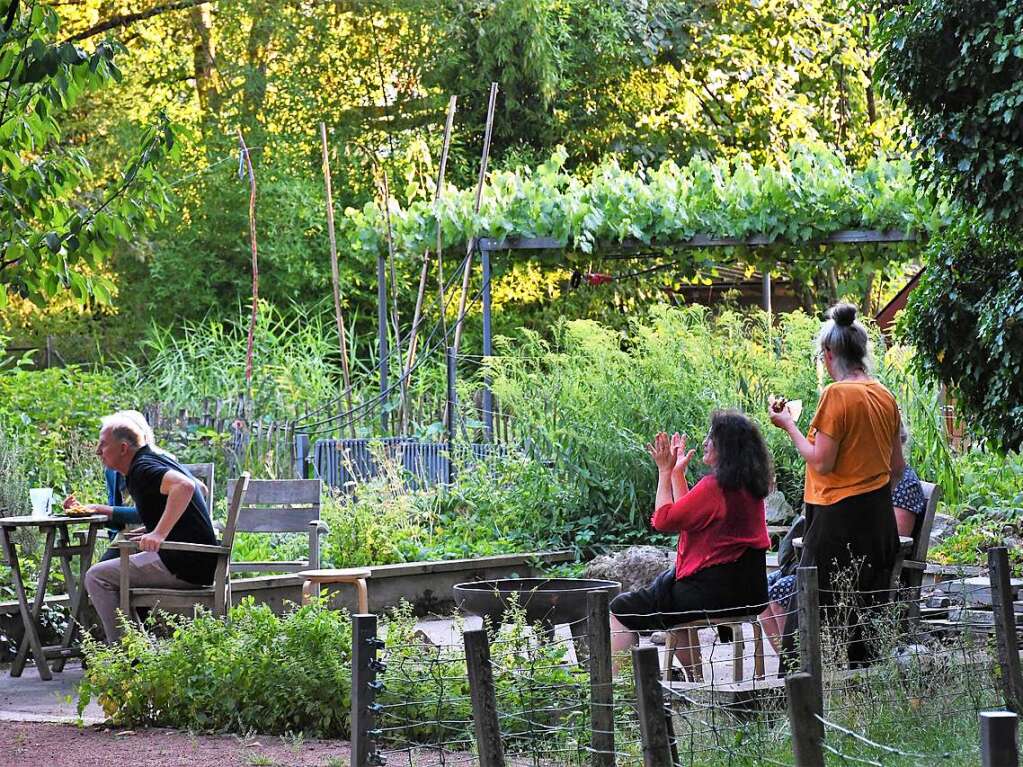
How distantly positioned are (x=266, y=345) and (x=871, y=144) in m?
12.3

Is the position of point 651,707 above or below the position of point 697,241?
below

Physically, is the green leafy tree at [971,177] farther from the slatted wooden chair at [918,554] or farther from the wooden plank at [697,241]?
the wooden plank at [697,241]

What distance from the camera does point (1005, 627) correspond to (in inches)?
200

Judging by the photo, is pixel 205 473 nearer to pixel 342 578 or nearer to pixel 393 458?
pixel 342 578

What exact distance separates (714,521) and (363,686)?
6.52 feet

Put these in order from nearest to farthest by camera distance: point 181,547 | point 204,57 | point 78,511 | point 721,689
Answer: point 721,689 → point 181,547 → point 78,511 → point 204,57

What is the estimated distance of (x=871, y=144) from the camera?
77.0ft

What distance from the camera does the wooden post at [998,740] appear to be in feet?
7.34

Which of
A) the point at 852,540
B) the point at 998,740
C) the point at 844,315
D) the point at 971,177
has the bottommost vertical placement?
the point at 998,740

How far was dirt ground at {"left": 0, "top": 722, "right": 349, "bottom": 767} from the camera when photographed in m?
5.41

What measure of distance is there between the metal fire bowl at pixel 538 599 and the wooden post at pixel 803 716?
8.03ft

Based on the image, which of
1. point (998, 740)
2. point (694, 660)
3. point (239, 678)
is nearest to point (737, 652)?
point (694, 660)

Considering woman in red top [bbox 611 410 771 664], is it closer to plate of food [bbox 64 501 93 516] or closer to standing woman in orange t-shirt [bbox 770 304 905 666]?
standing woman in orange t-shirt [bbox 770 304 905 666]

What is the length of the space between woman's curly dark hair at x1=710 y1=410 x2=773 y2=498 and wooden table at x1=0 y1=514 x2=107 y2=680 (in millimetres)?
3478
